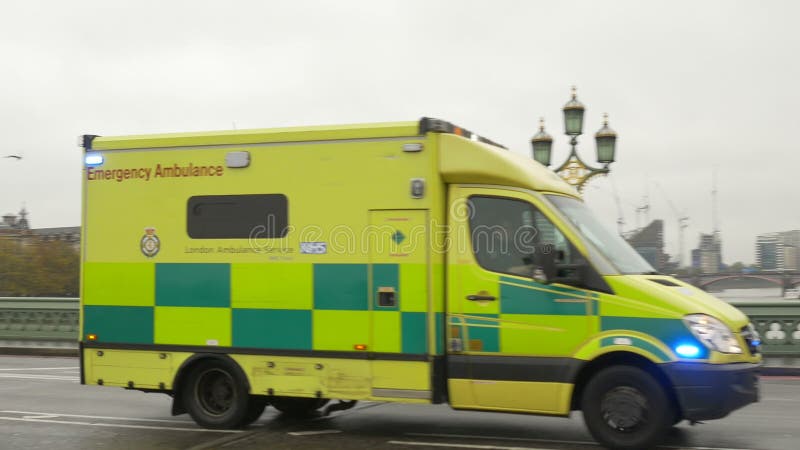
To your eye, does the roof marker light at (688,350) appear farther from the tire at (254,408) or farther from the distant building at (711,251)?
the distant building at (711,251)

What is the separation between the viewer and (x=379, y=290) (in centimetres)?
798

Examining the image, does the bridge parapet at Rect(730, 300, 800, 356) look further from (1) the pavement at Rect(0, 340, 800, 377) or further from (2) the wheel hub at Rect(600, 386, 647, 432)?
(1) the pavement at Rect(0, 340, 800, 377)

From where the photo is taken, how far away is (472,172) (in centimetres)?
783

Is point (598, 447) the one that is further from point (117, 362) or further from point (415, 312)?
point (117, 362)

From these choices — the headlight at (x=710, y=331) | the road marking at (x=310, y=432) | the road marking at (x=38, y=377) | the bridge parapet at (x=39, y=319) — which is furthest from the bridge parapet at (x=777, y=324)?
the bridge parapet at (x=39, y=319)

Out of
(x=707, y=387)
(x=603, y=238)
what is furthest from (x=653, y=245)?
(x=707, y=387)

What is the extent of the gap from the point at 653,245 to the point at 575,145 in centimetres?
314

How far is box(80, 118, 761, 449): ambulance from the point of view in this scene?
7.21 m

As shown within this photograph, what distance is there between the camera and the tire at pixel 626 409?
23.2 ft

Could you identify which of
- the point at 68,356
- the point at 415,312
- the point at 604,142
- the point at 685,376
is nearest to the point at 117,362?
the point at 415,312

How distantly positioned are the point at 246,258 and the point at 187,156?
126 cm

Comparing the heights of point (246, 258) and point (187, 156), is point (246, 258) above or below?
below

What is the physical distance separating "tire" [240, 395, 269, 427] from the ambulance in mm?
35

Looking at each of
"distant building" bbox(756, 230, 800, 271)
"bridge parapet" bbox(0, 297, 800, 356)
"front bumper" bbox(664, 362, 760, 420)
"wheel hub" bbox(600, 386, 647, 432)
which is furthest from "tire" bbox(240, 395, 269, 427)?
"distant building" bbox(756, 230, 800, 271)
